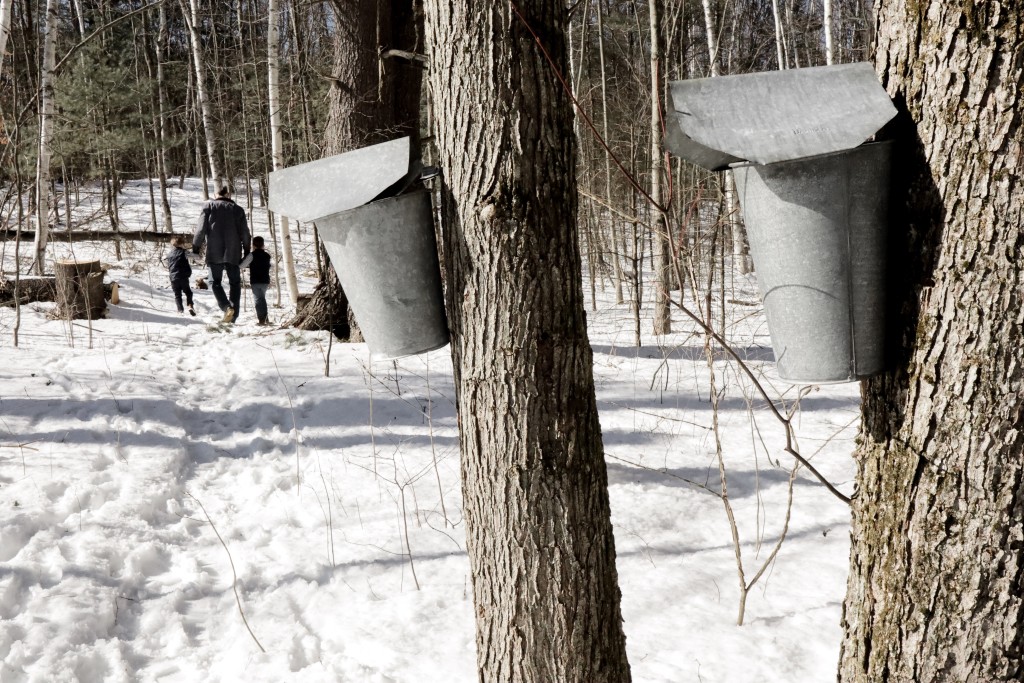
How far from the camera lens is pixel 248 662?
2562 mm

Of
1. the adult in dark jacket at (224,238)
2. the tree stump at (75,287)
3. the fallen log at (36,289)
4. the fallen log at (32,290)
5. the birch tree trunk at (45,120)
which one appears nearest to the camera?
the tree stump at (75,287)

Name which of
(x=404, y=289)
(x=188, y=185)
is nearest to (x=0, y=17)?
(x=404, y=289)

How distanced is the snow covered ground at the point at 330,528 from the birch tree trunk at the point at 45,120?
311 cm

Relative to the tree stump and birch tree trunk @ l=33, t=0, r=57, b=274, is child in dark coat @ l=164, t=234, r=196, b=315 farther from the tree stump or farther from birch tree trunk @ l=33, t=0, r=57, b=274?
birch tree trunk @ l=33, t=0, r=57, b=274

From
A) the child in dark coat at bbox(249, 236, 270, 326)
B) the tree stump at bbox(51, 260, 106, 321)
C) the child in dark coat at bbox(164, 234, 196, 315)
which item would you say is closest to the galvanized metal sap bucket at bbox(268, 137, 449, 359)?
the child in dark coat at bbox(249, 236, 270, 326)

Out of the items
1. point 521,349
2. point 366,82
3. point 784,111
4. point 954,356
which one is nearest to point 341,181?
point 521,349

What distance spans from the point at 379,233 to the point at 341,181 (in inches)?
5.5

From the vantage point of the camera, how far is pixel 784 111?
3.82ft

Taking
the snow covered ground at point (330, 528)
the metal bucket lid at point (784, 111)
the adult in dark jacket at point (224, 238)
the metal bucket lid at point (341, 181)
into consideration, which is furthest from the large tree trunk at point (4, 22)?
the metal bucket lid at point (784, 111)

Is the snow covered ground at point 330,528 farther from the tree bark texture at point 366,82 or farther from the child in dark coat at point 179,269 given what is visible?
the child in dark coat at point 179,269

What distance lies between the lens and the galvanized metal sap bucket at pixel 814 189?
1.14m

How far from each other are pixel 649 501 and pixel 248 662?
1.97 metres

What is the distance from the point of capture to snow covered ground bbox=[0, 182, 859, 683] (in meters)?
2.60

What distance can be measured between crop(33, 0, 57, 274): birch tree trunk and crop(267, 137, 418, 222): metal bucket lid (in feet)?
25.1
